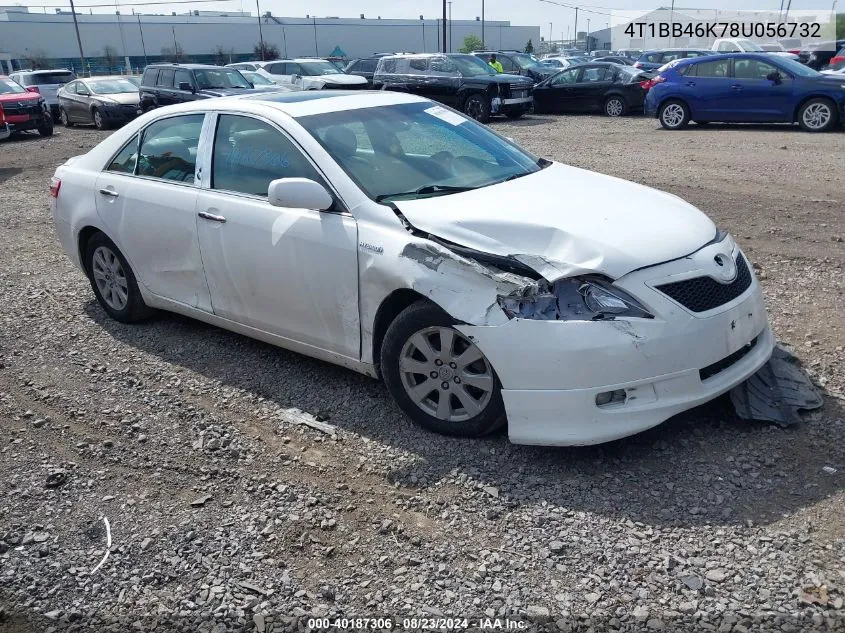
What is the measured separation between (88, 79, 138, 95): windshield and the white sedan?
18507 millimetres

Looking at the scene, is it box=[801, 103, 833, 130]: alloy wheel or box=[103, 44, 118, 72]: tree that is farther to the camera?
box=[103, 44, 118, 72]: tree

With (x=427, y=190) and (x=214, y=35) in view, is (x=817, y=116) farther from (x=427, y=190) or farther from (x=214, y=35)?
(x=214, y=35)

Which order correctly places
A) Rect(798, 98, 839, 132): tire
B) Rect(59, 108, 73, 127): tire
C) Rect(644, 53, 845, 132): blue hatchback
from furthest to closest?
Rect(59, 108, 73, 127): tire, Rect(644, 53, 845, 132): blue hatchback, Rect(798, 98, 839, 132): tire

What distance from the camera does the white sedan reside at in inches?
139

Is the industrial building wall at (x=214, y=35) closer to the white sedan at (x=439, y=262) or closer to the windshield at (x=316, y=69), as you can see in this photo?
the windshield at (x=316, y=69)

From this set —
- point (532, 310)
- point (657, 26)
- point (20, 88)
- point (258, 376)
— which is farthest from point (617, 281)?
point (657, 26)

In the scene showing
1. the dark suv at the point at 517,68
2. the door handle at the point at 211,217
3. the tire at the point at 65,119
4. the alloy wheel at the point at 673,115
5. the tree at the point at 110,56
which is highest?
the door handle at the point at 211,217

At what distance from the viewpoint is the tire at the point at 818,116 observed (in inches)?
600

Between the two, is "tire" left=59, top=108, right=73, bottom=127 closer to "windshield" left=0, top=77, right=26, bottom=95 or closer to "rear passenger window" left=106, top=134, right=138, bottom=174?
"windshield" left=0, top=77, right=26, bottom=95

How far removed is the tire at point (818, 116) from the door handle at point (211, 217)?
14331mm

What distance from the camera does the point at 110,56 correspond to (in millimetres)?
74062

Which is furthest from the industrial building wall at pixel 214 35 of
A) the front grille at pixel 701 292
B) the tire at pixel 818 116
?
the front grille at pixel 701 292

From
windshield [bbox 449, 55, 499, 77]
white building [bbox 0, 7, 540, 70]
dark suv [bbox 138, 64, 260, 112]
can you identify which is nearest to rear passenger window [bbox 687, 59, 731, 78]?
windshield [bbox 449, 55, 499, 77]

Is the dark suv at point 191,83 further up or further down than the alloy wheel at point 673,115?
further up
